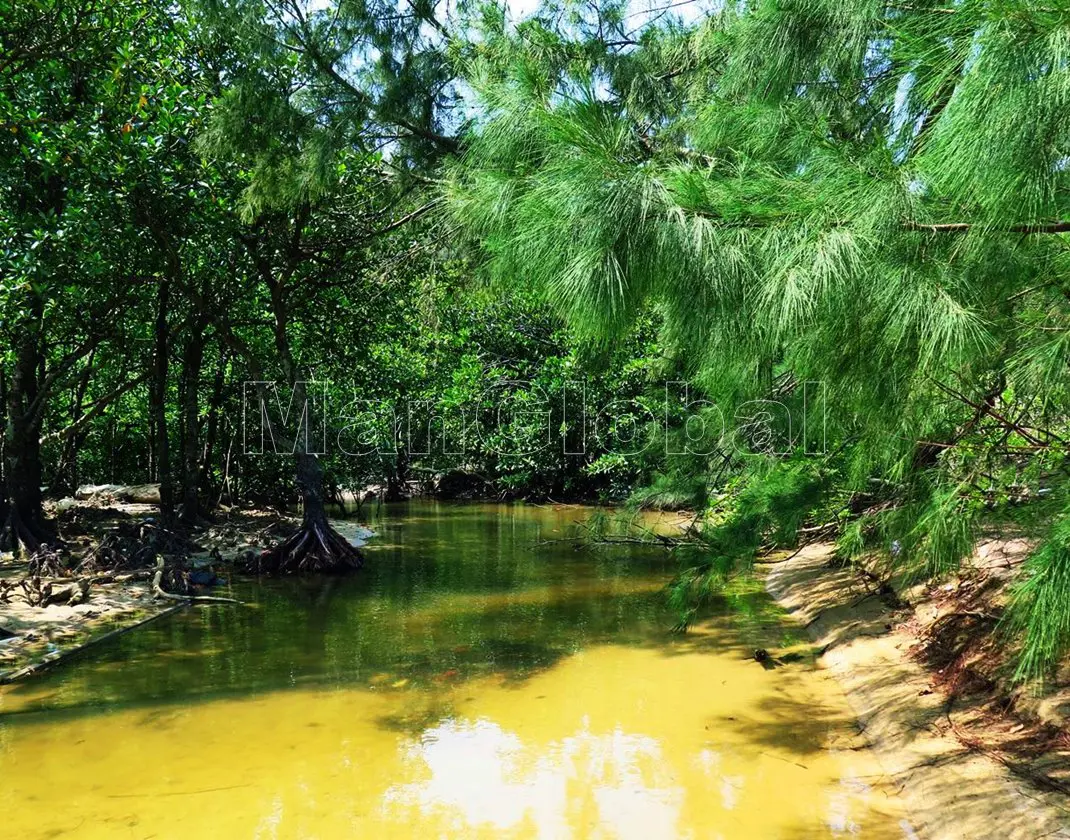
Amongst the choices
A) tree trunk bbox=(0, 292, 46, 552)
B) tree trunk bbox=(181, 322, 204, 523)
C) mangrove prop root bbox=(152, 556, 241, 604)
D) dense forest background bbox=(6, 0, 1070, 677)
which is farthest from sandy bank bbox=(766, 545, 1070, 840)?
tree trunk bbox=(181, 322, 204, 523)

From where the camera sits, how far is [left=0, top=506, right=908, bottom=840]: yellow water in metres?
3.31

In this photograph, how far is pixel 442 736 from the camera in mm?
4164

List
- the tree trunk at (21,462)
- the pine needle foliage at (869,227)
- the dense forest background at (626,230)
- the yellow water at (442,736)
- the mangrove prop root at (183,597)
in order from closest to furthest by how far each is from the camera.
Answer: the pine needle foliage at (869,227) < the dense forest background at (626,230) < the yellow water at (442,736) < the mangrove prop root at (183,597) < the tree trunk at (21,462)

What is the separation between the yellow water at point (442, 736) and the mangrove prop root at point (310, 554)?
1795mm

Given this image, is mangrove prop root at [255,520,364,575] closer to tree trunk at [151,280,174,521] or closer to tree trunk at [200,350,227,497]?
tree trunk at [151,280,174,521]

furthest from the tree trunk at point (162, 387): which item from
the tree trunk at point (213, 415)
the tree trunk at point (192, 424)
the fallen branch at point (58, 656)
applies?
the fallen branch at point (58, 656)

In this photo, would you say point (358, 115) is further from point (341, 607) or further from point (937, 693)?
point (937, 693)

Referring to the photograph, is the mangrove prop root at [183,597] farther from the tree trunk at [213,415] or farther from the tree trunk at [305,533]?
the tree trunk at [213,415]

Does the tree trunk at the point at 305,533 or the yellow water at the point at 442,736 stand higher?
the tree trunk at the point at 305,533

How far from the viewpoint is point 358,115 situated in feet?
18.2

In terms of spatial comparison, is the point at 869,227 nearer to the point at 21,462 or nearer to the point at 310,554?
the point at 310,554

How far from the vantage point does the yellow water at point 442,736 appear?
331 centimetres

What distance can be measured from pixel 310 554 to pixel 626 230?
706cm

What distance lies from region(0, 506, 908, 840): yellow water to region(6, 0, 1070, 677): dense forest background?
2.72ft
